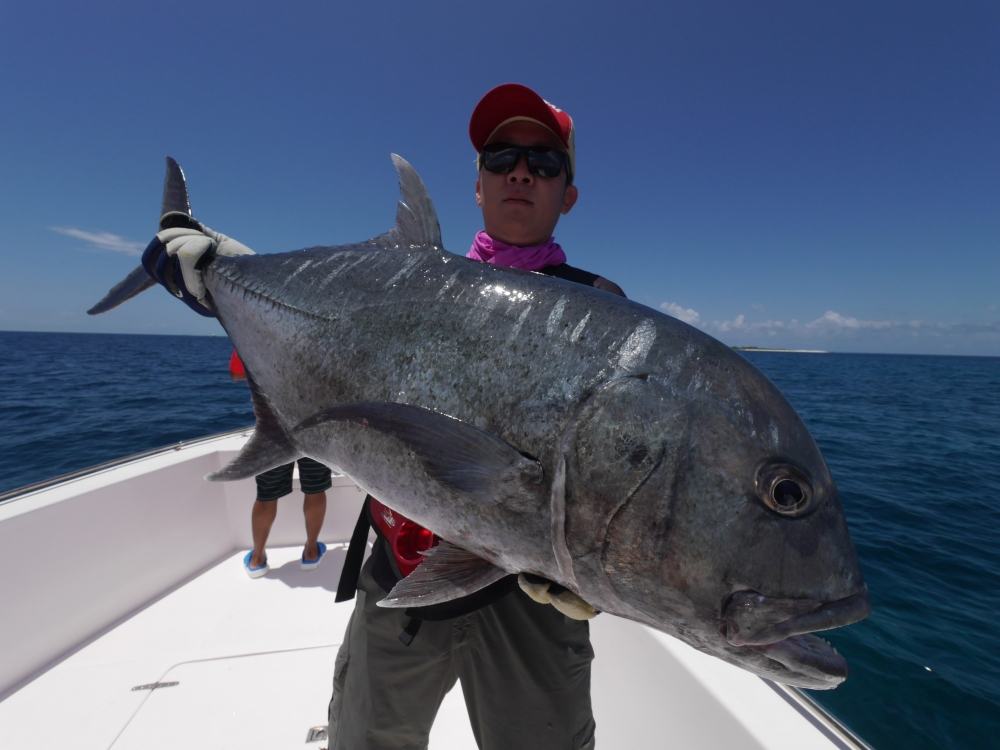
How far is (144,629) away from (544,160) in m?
→ 4.93

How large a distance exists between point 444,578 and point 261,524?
4107mm

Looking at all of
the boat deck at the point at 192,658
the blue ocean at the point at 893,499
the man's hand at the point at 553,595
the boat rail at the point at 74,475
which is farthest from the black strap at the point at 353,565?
the blue ocean at the point at 893,499

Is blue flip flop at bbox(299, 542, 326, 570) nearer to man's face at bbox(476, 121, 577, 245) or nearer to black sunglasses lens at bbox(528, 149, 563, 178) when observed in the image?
man's face at bbox(476, 121, 577, 245)

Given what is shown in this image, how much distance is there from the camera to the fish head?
1.12 m

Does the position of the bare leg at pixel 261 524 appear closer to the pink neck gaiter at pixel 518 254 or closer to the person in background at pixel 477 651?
the person in background at pixel 477 651

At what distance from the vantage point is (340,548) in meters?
5.30

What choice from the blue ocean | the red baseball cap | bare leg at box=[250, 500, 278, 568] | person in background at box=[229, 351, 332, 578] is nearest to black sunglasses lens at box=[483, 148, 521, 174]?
the red baseball cap

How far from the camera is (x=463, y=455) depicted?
4.44ft

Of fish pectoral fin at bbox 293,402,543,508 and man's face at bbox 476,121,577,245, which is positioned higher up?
man's face at bbox 476,121,577,245

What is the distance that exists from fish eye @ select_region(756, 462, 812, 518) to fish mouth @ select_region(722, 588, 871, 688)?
220 millimetres

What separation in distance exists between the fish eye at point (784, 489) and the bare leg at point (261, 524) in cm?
469

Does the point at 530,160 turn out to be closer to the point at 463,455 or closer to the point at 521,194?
the point at 521,194

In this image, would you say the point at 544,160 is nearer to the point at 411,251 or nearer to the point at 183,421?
the point at 411,251

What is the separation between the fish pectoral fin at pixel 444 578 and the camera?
1.33m
